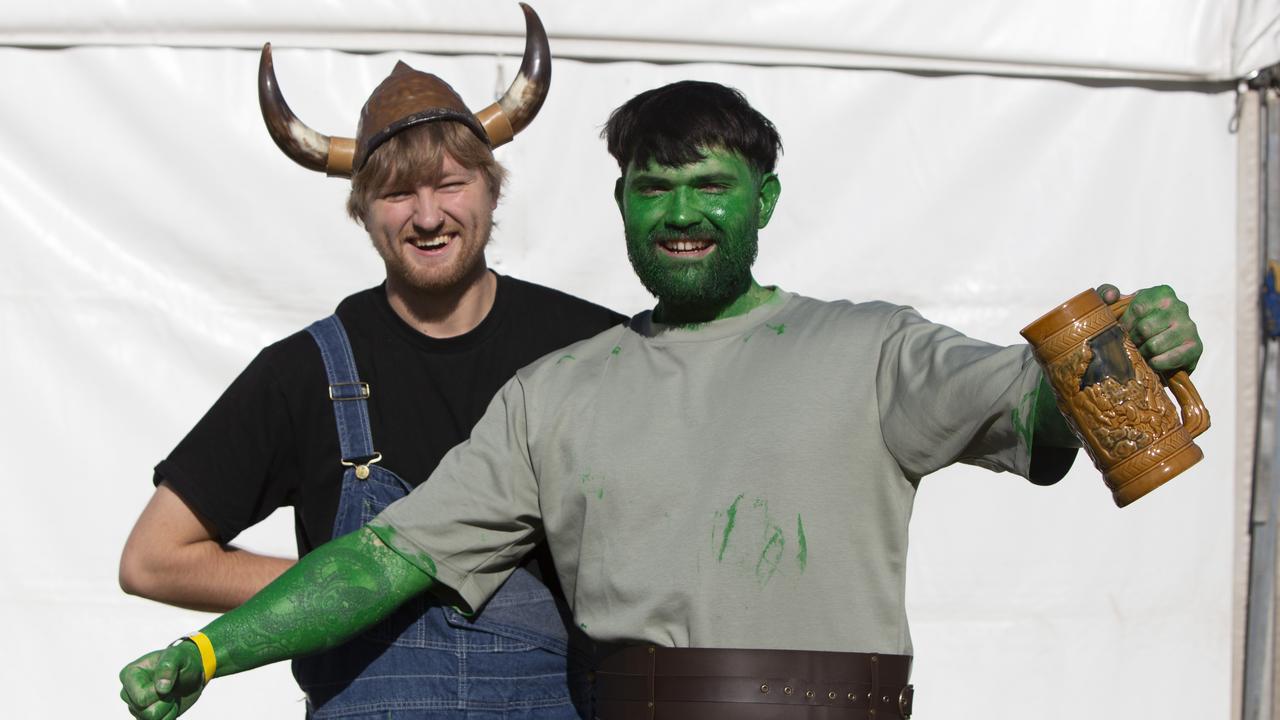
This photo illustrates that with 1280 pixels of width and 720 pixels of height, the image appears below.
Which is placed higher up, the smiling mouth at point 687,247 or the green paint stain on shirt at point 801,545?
the smiling mouth at point 687,247

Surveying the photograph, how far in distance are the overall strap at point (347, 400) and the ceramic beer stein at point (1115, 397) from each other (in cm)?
111

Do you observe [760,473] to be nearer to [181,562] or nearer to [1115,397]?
[1115,397]

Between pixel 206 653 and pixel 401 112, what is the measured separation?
943 mm

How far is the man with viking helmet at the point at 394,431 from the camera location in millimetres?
2121

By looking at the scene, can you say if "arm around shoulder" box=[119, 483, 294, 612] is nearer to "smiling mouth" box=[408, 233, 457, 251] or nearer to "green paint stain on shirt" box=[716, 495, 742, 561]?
"smiling mouth" box=[408, 233, 457, 251]

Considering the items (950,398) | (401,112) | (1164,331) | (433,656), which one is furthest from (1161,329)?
(401,112)

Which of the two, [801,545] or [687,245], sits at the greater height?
[687,245]

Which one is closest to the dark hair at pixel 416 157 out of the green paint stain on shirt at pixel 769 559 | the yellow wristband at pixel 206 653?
the yellow wristband at pixel 206 653

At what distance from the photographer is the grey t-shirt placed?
1.78 meters

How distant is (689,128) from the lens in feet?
6.29

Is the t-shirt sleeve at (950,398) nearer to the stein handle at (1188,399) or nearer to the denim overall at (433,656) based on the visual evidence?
the stein handle at (1188,399)

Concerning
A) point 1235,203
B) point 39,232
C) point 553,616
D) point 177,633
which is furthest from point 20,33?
point 1235,203

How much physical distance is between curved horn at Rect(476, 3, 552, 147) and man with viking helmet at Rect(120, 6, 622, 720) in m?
0.10

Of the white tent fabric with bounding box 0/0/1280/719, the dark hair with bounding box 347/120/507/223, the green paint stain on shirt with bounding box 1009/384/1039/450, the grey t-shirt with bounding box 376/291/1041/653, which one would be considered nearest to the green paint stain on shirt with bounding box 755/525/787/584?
the grey t-shirt with bounding box 376/291/1041/653
